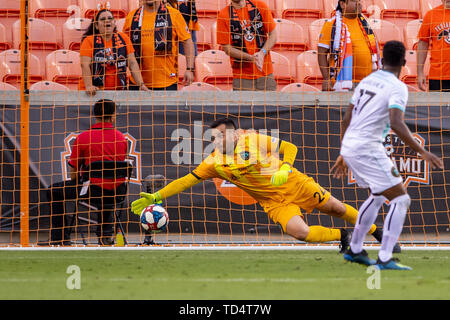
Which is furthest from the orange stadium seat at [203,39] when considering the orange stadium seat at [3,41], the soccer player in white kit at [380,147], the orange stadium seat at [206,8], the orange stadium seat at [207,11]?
the soccer player in white kit at [380,147]

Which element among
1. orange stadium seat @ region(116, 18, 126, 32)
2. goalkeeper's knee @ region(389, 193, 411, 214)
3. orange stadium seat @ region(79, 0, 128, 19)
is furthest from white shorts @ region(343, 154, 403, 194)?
orange stadium seat @ region(79, 0, 128, 19)

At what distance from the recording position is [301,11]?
13109 mm

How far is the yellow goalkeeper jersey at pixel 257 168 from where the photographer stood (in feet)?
26.7

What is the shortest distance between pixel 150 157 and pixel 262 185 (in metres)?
1.93

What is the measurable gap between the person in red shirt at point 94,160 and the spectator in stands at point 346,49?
2.72m

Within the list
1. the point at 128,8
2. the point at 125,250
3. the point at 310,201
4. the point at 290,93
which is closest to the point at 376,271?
the point at 310,201

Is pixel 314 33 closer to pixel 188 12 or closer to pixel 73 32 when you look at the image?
pixel 188 12

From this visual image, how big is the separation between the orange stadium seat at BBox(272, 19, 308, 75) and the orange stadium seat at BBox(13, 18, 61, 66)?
3.33 meters

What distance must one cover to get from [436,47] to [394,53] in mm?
4541

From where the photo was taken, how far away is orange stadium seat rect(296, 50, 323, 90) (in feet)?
38.5

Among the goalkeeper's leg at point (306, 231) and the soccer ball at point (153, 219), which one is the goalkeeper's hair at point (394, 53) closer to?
the goalkeeper's leg at point (306, 231)

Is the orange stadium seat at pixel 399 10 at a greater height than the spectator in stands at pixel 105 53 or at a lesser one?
greater

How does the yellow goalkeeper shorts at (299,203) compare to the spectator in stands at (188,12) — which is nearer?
the yellow goalkeeper shorts at (299,203)

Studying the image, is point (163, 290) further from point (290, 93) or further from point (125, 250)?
point (290, 93)
